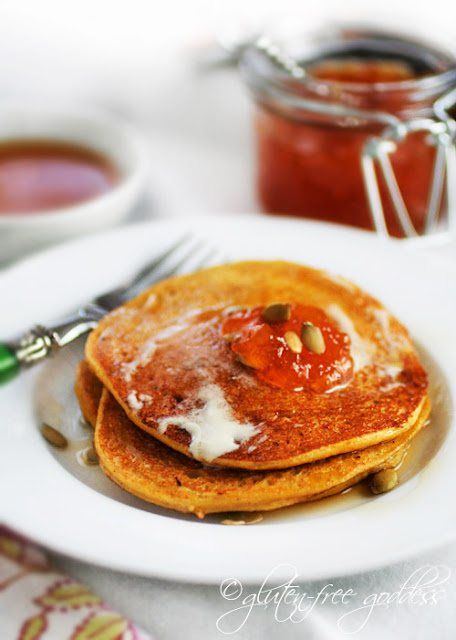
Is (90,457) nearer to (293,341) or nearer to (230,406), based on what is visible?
(230,406)

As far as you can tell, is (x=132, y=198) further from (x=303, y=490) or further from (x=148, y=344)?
(x=303, y=490)

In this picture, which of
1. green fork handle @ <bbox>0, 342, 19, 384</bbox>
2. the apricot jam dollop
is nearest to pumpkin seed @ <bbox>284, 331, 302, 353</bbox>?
the apricot jam dollop

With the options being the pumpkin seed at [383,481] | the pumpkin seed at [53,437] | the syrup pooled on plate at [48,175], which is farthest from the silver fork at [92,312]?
the pumpkin seed at [383,481]

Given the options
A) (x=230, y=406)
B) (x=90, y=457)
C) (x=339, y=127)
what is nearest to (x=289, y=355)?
(x=230, y=406)

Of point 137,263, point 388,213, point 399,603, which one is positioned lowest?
point 399,603

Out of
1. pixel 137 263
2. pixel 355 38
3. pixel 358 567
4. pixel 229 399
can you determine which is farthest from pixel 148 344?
pixel 355 38
